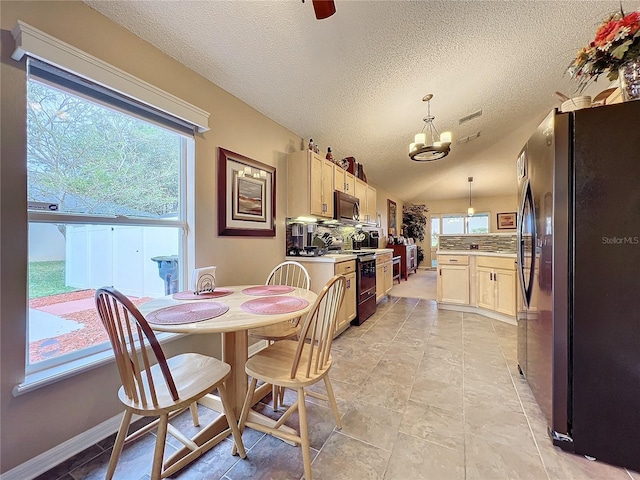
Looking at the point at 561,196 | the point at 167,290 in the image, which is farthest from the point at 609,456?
the point at 167,290

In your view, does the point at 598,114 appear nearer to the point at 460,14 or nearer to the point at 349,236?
the point at 460,14

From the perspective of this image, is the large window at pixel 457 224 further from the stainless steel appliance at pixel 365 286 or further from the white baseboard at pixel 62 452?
the white baseboard at pixel 62 452

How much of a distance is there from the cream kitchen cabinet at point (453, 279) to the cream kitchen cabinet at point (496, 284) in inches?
6.7

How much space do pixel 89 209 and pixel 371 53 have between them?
247 centimetres

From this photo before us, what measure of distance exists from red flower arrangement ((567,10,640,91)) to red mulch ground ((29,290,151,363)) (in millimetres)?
3162

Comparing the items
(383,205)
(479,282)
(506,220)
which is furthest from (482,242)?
(506,220)

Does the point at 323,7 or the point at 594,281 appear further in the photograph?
the point at 594,281

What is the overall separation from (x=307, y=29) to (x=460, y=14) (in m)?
1.23

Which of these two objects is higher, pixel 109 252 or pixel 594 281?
pixel 109 252

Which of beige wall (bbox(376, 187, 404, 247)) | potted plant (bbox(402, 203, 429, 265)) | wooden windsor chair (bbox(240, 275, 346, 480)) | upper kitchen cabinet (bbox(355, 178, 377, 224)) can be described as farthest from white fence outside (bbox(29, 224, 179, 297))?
potted plant (bbox(402, 203, 429, 265))

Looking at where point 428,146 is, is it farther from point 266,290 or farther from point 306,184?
point 266,290

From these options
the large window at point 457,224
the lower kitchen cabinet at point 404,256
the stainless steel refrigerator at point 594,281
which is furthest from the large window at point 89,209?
the large window at point 457,224

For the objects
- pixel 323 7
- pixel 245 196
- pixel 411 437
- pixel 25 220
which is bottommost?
pixel 411 437

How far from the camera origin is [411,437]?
141 centimetres
